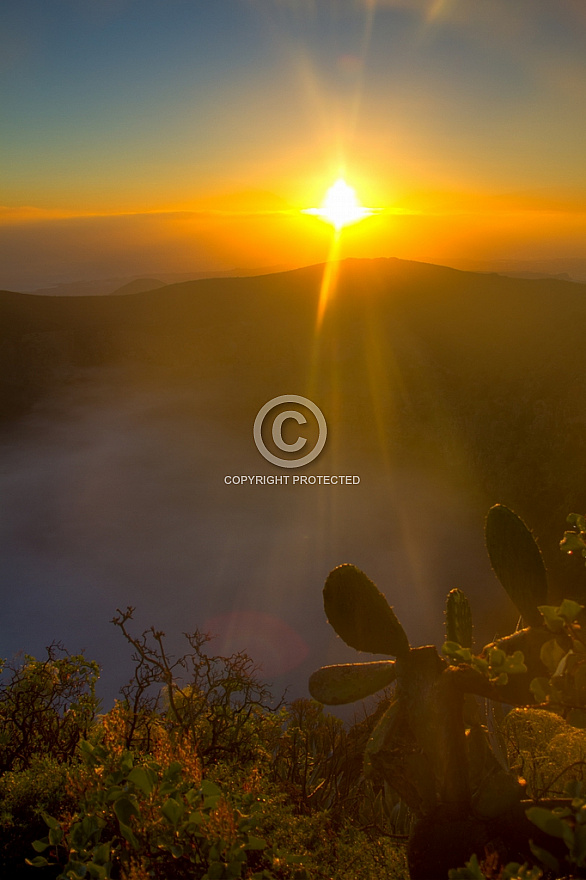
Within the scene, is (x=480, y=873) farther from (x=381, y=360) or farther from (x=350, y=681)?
(x=381, y=360)

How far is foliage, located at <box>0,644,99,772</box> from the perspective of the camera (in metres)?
8.91

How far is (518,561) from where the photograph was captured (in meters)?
5.15

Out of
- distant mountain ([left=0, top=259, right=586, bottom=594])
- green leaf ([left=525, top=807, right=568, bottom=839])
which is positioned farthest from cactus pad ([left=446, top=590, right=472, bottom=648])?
distant mountain ([left=0, top=259, right=586, bottom=594])

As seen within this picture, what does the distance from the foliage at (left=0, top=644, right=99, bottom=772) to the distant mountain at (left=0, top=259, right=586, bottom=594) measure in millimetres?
25288

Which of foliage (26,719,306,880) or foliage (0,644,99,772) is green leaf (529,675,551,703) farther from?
foliage (0,644,99,772)

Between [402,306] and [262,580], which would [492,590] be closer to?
[262,580]

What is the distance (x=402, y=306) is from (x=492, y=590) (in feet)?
171

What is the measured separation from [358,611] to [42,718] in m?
8.32

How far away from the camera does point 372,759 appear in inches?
208

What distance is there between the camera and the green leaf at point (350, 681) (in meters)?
5.55

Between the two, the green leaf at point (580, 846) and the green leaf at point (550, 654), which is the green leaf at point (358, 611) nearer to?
the green leaf at point (550, 654)

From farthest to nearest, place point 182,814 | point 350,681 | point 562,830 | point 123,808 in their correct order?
point 350,681
point 182,814
point 123,808
point 562,830

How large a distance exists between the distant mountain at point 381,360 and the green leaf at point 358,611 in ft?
87.0

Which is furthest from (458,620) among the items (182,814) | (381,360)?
(381,360)
